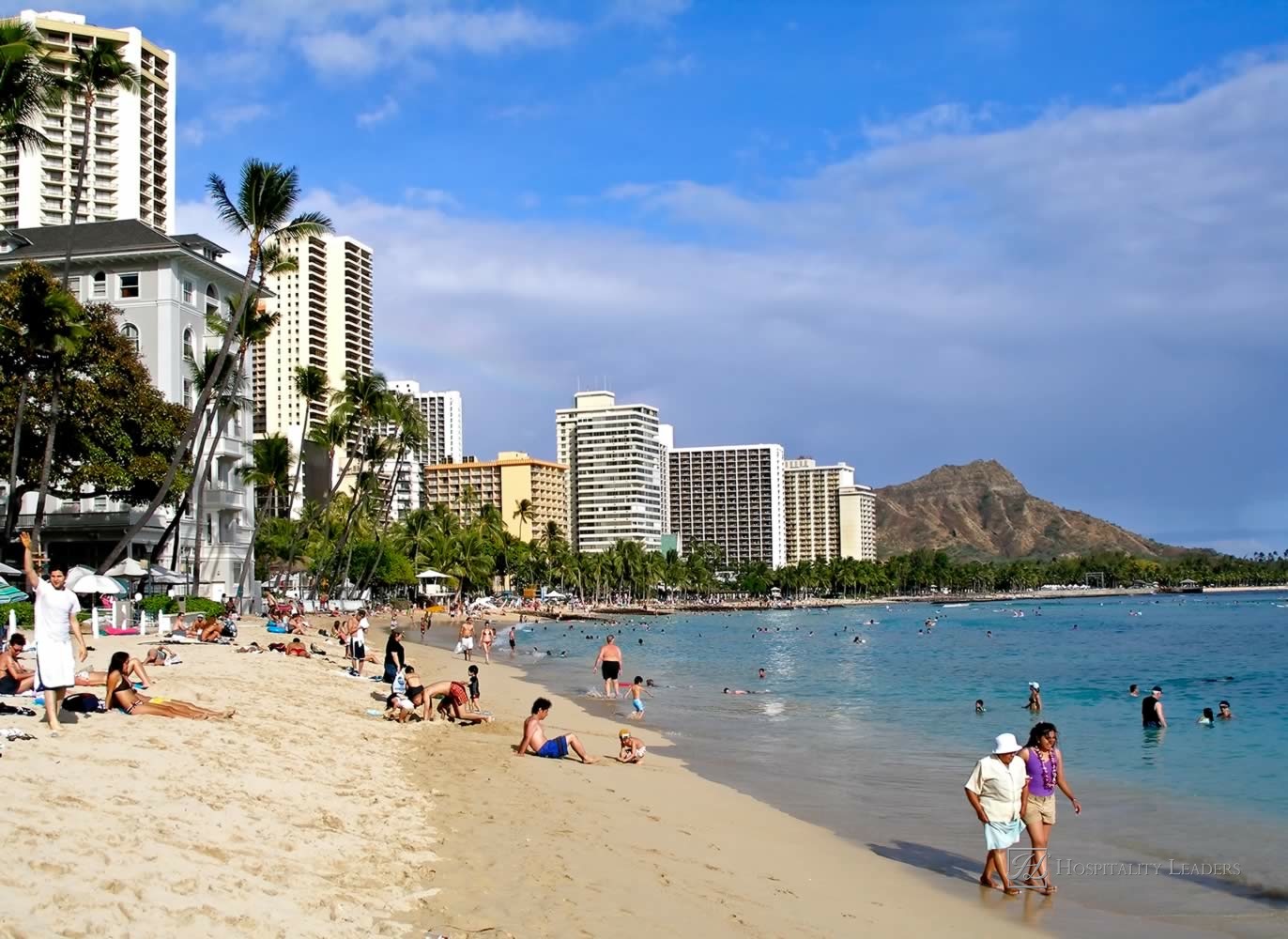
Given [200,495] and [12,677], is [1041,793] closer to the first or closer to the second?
[12,677]

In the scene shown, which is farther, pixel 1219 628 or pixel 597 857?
pixel 1219 628

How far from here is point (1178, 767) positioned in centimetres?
1708

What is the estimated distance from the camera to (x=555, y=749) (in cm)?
1482

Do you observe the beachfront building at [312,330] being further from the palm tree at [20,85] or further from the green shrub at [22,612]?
the green shrub at [22,612]

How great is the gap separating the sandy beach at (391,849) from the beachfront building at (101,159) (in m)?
104

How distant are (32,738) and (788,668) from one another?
33.2 m

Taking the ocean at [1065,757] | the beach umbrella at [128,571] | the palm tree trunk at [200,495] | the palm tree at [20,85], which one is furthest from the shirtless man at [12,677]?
the palm tree trunk at [200,495]

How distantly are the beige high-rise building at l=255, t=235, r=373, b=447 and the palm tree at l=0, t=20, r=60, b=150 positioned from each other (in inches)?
4735

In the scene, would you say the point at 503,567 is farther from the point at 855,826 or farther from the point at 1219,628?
the point at 855,826

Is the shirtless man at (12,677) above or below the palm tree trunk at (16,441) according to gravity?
below

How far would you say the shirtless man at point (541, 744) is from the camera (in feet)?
48.3

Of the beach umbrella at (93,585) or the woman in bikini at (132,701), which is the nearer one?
the woman in bikini at (132,701)

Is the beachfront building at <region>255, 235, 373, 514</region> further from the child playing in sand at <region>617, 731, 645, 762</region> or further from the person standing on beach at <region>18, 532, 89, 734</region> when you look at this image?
the person standing on beach at <region>18, 532, 89, 734</region>

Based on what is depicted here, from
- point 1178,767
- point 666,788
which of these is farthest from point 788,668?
point 666,788
